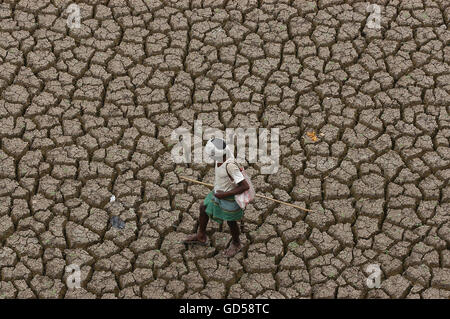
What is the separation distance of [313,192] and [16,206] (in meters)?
2.77

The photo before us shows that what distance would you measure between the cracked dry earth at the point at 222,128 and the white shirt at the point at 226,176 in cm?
76

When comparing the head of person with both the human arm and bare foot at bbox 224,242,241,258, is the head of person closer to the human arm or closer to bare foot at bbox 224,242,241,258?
the human arm

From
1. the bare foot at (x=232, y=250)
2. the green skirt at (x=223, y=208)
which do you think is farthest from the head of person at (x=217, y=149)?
the bare foot at (x=232, y=250)

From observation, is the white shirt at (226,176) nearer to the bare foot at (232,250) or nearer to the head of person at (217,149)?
the head of person at (217,149)

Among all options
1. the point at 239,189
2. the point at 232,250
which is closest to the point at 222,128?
the point at 232,250

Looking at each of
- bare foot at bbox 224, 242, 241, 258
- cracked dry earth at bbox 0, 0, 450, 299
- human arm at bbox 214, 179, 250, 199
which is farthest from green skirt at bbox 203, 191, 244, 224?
cracked dry earth at bbox 0, 0, 450, 299

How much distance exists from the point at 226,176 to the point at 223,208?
322 millimetres

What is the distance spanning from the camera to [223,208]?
7.80m

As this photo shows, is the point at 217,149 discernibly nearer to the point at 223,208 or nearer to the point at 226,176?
the point at 226,176

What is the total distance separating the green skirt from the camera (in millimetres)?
7770

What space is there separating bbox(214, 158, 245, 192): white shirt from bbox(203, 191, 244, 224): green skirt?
0.34ft

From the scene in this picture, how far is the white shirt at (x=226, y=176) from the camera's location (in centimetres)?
752

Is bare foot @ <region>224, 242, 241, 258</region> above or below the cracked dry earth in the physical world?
below
